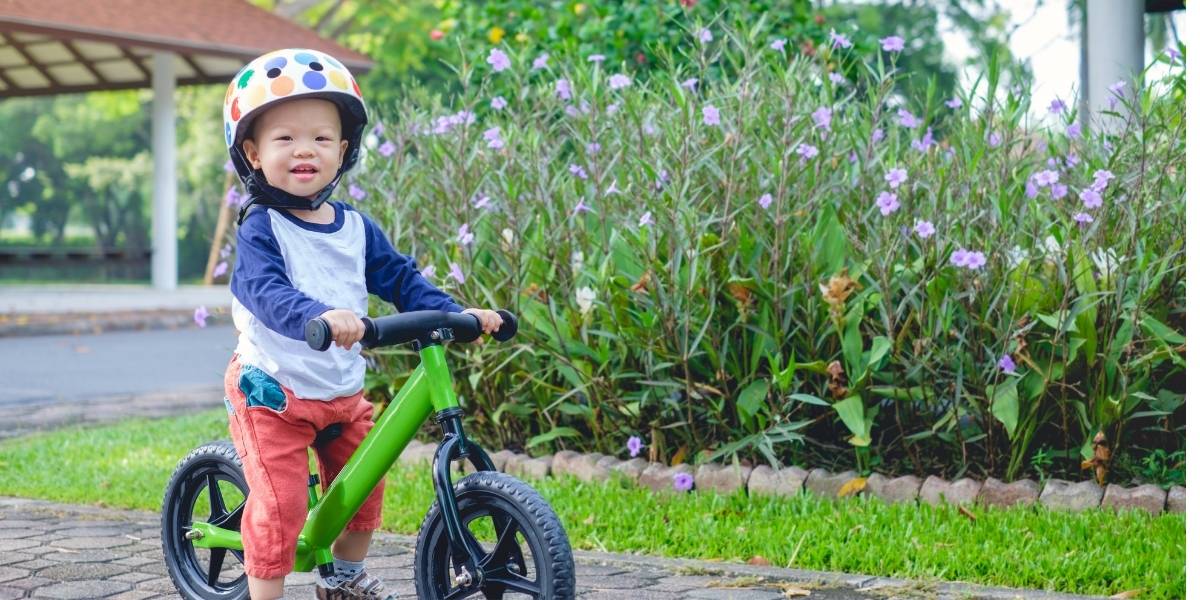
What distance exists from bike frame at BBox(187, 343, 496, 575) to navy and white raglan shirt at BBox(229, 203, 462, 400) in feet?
0.61

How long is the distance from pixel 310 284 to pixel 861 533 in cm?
206

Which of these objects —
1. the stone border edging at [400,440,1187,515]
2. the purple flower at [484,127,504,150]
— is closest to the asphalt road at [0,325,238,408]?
the purple flower at [484,127,504,150]

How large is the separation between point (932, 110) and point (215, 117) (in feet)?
123

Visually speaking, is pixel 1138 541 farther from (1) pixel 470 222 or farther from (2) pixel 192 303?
(2) pixel 192 303

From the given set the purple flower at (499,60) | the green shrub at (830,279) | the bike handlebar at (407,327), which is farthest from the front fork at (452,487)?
the purple flower at (499,60)

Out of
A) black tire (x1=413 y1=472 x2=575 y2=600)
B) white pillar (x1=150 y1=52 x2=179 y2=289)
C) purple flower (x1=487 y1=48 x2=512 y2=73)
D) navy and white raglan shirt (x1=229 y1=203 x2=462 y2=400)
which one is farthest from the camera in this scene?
white pillar (x1=150 y1=52 x2=179 y2=289)

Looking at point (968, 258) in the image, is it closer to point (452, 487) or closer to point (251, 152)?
point (452, 487)

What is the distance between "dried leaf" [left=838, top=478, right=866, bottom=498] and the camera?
501 cm

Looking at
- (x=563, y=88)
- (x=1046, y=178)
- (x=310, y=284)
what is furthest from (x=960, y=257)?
(x=310, y=284)

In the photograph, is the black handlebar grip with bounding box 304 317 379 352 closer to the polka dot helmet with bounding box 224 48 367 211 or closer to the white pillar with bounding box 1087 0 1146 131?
the polka dot helmet with bounding box 224 48 367 211

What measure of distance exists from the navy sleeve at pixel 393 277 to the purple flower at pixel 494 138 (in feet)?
8.10

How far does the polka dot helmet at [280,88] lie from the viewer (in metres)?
3.16

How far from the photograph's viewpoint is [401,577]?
14.1 feet

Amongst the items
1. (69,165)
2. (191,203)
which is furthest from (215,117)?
(69,165)
